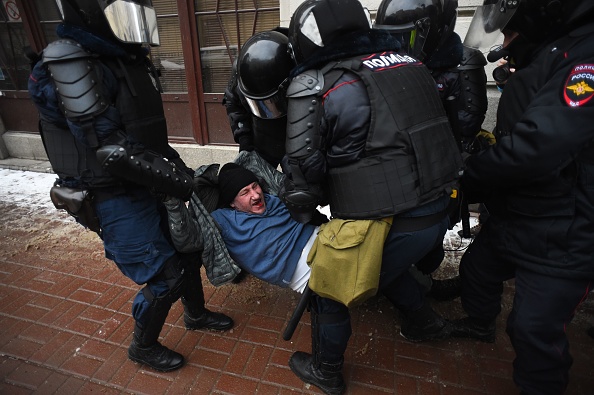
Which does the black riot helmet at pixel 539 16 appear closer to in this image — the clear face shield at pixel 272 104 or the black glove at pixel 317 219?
the clear face shield at pixel 272 104

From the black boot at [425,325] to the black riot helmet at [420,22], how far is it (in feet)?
5.67

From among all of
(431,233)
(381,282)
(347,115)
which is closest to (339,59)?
(347,115)

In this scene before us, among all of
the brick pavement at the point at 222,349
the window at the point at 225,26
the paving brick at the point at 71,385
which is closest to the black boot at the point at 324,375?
the brick pavement at the point at 222,349

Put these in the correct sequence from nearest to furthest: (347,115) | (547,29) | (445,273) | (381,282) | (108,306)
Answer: (347,115)
(547,29)
(381,282)
(108,306)
(445,273)

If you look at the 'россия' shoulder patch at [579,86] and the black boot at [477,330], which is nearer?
the 'россия' shoulder patch at [579,86]

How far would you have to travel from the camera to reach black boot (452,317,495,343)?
245 cm

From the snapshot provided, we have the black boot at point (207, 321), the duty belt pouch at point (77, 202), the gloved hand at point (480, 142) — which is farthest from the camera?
the gloved hand at point (480, 142)

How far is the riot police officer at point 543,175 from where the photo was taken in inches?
59.0

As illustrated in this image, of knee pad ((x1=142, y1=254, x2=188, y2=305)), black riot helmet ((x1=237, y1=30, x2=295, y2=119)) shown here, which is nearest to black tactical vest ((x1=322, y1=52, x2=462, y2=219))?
black riot helmet ((x1=237, y1=30, x2=295, y2=119))

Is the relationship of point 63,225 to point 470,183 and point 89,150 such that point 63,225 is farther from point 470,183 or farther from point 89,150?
point 470,183

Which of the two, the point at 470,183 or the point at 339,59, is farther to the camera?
the point at 470,183

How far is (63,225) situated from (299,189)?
366 cm

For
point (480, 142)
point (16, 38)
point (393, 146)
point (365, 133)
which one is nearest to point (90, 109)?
point (365, 133)

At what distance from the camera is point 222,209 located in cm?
240
